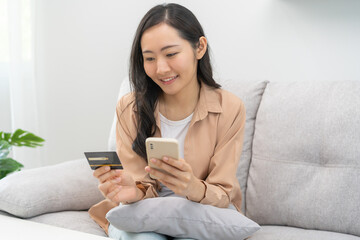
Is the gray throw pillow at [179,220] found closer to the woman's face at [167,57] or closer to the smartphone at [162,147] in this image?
the smartphone at [162,147]

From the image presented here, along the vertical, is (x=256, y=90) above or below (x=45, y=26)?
below

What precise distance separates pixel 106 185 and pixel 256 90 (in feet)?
2.80

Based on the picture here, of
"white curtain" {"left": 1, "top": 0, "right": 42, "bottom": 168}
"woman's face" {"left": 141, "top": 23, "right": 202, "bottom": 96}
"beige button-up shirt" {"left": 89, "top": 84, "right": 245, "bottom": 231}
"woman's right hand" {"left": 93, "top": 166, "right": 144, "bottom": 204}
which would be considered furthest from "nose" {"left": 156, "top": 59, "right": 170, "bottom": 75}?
"white curtain" {"left": 1, "top": 0, "right": 42, "bottom": 168}

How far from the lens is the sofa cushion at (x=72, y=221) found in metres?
1.58

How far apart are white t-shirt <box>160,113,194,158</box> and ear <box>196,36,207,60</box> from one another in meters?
0.21

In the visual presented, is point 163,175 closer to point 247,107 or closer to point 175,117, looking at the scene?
point 175,117

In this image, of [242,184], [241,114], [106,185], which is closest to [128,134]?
[106,185]

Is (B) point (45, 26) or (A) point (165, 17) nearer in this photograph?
(A) point (165, 17)

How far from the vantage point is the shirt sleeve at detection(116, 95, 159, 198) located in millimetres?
1518

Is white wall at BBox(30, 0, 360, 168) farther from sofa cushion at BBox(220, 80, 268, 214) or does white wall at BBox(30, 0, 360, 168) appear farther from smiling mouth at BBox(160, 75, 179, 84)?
smiling mouth at BBox(160, 75, 179, 84)

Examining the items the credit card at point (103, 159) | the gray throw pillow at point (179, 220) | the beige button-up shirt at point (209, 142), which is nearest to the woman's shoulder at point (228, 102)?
the beige button-up shirt at point (209, 142)

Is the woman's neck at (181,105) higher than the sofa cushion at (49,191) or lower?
higher

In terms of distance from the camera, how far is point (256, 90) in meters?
1.91

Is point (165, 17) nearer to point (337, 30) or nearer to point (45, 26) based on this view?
point (337, 30)
